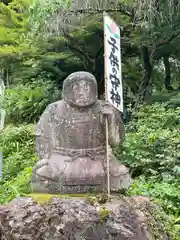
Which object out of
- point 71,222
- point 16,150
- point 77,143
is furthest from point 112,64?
point 16,150

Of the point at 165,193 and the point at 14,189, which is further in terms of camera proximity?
the point at 14,189

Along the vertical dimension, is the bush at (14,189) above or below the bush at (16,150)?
below

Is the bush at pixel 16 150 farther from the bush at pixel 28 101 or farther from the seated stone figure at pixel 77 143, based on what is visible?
the seated stone figure at pixel 77 143

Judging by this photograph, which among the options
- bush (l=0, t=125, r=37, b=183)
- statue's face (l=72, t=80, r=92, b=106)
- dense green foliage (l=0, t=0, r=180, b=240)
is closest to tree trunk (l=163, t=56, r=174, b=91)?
dense green foliage (l=0, t=0, r=180, b=240)

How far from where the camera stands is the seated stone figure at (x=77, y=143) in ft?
10.4

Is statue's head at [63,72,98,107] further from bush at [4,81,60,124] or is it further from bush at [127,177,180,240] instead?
bush at [4,81,60,124]

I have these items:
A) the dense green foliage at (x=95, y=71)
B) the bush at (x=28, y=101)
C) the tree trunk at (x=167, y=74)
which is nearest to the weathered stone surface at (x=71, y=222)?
the dense green foliage at (x=95, y=71)

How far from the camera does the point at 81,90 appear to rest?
3.28m

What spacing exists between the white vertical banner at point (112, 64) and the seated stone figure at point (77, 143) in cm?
9

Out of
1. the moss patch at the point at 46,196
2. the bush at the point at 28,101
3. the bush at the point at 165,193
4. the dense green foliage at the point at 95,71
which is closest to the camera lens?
the moss patch at the point at 46,196

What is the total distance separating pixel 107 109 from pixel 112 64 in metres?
0.36

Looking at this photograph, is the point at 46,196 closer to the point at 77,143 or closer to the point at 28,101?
the point at 77,143

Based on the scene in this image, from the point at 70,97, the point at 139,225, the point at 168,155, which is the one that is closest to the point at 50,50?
the point at 168,155

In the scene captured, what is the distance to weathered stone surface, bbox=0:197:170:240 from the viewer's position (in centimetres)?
292
